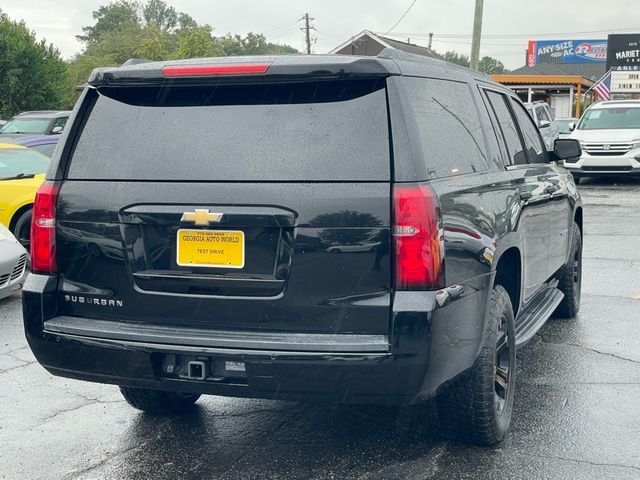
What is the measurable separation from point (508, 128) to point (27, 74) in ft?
114

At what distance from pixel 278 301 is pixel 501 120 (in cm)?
231

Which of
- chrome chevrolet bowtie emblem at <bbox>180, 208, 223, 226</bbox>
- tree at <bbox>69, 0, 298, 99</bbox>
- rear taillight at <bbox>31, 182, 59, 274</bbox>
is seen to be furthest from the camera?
tree at <bbox>69, 0, 298, 99</bbox>

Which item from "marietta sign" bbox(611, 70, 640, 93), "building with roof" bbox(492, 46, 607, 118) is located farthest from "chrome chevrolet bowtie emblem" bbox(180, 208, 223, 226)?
"marietta sign" bbox(611, 70, 640, 93)

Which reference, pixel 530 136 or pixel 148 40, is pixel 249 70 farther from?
pixel 148 40

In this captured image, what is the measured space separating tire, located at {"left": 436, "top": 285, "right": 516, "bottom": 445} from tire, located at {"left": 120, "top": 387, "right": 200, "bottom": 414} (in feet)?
4.58

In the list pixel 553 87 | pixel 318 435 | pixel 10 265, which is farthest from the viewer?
pixel 553 87

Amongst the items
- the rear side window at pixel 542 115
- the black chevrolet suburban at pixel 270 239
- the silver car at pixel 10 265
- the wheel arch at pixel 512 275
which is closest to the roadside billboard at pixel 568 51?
the rear side window at pixel 542 115

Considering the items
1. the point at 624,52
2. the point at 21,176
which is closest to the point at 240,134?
the point at 21,176

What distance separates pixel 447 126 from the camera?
4004 millimetres

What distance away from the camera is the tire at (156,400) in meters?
4.62

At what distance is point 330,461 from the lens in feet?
13.5

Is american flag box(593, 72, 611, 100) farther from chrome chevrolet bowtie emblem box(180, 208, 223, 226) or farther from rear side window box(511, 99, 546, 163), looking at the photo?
chrome chevrolet bowtie emblem box(180, 208, 223, 226)

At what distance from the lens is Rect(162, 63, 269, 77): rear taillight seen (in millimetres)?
3568

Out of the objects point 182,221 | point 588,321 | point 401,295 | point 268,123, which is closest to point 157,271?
point 182,221
